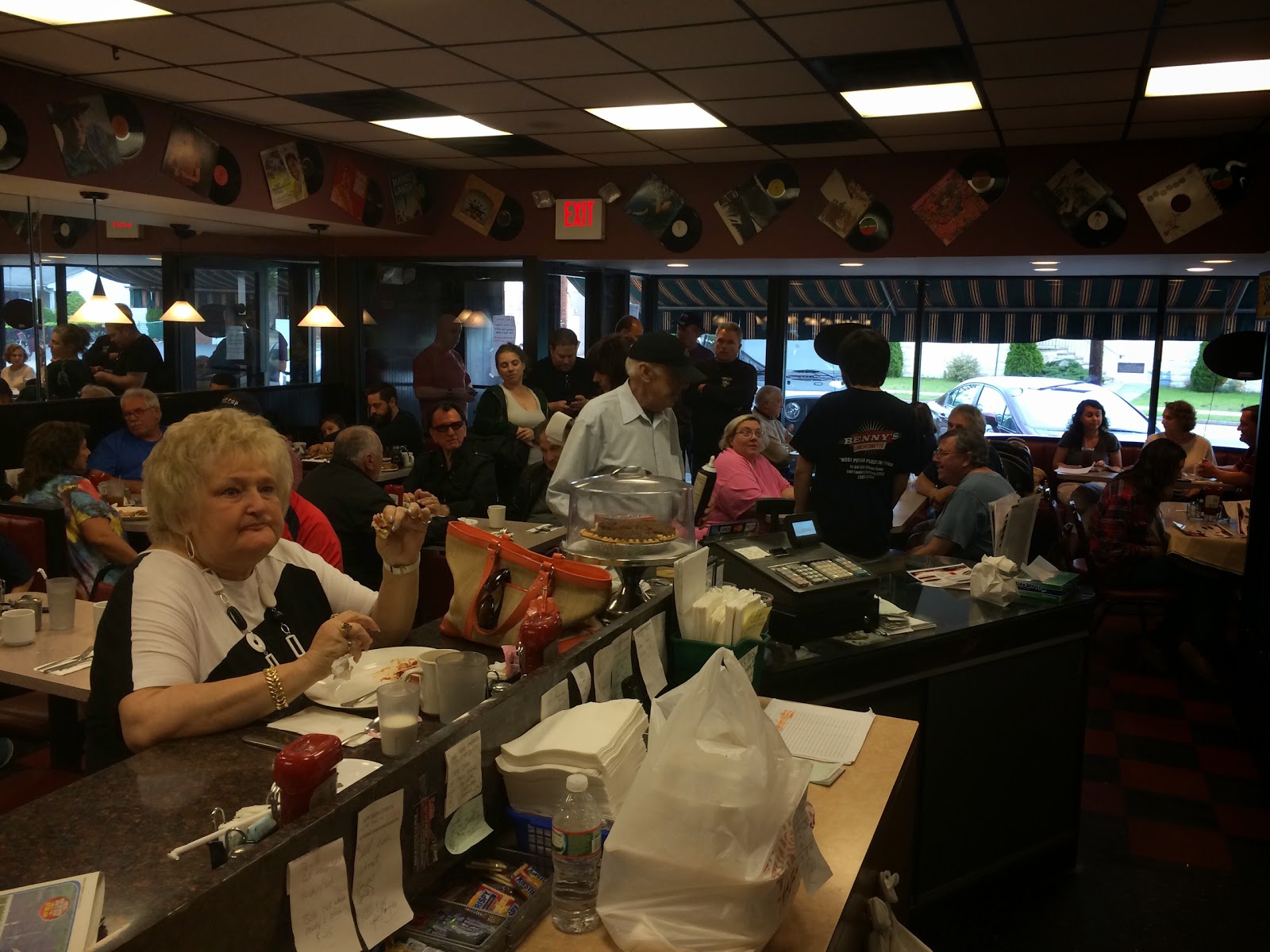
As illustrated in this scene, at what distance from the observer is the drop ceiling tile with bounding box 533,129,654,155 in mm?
6730

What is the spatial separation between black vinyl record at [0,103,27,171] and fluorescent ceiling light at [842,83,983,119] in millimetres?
4347

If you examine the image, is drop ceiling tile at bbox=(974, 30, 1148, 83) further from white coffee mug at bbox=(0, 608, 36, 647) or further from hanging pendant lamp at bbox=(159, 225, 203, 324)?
hanging pendant lamp at bbox=(159, 225, 203, 324)

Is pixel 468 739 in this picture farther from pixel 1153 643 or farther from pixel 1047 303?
pixel 1047 303

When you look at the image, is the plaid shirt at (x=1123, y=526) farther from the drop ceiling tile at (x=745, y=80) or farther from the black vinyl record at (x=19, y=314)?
the black vinyl record at (x=19, y=314)

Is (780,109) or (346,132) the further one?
(346,132)

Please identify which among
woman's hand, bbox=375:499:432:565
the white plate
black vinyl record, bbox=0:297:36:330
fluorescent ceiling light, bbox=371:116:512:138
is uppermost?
fluorescent ceiling light, bbox=371:116:512:138

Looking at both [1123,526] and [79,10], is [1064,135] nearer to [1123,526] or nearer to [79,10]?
[1123,526]

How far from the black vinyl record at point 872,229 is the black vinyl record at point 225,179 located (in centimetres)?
435

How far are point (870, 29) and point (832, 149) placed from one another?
2.93 metres

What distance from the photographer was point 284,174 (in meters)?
7.11

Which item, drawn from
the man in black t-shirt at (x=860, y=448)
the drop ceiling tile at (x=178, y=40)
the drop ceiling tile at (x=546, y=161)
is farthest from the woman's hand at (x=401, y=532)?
the drop ceiling tile at (x=546, y=161)

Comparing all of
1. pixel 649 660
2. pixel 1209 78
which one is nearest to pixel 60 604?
pixel 649 660

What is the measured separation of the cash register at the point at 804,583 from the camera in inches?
111

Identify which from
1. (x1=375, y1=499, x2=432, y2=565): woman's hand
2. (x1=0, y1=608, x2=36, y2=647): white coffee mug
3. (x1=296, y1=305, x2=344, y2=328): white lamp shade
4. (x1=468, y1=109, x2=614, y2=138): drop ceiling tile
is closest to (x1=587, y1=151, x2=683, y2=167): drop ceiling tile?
(x1=468, y1=109, x2=614, y2=138): drop ceiling tile
